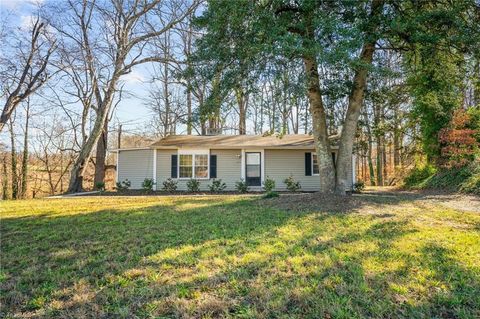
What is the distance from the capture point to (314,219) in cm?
602

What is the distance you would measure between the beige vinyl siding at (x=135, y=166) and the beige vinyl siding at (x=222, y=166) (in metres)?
0.67

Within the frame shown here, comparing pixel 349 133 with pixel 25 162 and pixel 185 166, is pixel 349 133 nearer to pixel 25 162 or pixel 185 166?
pixel 185 166

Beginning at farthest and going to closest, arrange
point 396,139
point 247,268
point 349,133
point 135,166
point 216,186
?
point 396,139 < point 135,166 < point 216,186 < point 349,133 < point 247,268

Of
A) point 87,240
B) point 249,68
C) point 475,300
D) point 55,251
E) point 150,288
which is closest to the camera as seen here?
point 475,300

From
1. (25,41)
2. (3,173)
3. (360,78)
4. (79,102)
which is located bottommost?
(3,173)

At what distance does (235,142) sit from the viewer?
52.3 feet

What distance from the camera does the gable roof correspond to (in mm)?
15258

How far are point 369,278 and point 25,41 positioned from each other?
15856 mm

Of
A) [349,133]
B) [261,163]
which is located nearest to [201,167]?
[261,163]

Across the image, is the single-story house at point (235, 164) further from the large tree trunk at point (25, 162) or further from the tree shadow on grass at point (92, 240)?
the large tree trunk at point (25, 162)

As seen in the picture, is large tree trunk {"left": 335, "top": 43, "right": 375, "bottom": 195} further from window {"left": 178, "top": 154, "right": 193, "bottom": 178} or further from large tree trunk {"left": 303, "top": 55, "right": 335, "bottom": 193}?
window {"left": 178, "top": 154, "right": 193, "bottom": 178}

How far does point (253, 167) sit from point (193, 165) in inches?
121

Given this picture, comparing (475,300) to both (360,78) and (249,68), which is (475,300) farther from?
(360,78)

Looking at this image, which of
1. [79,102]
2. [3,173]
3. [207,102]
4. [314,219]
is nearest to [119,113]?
[79,102]
